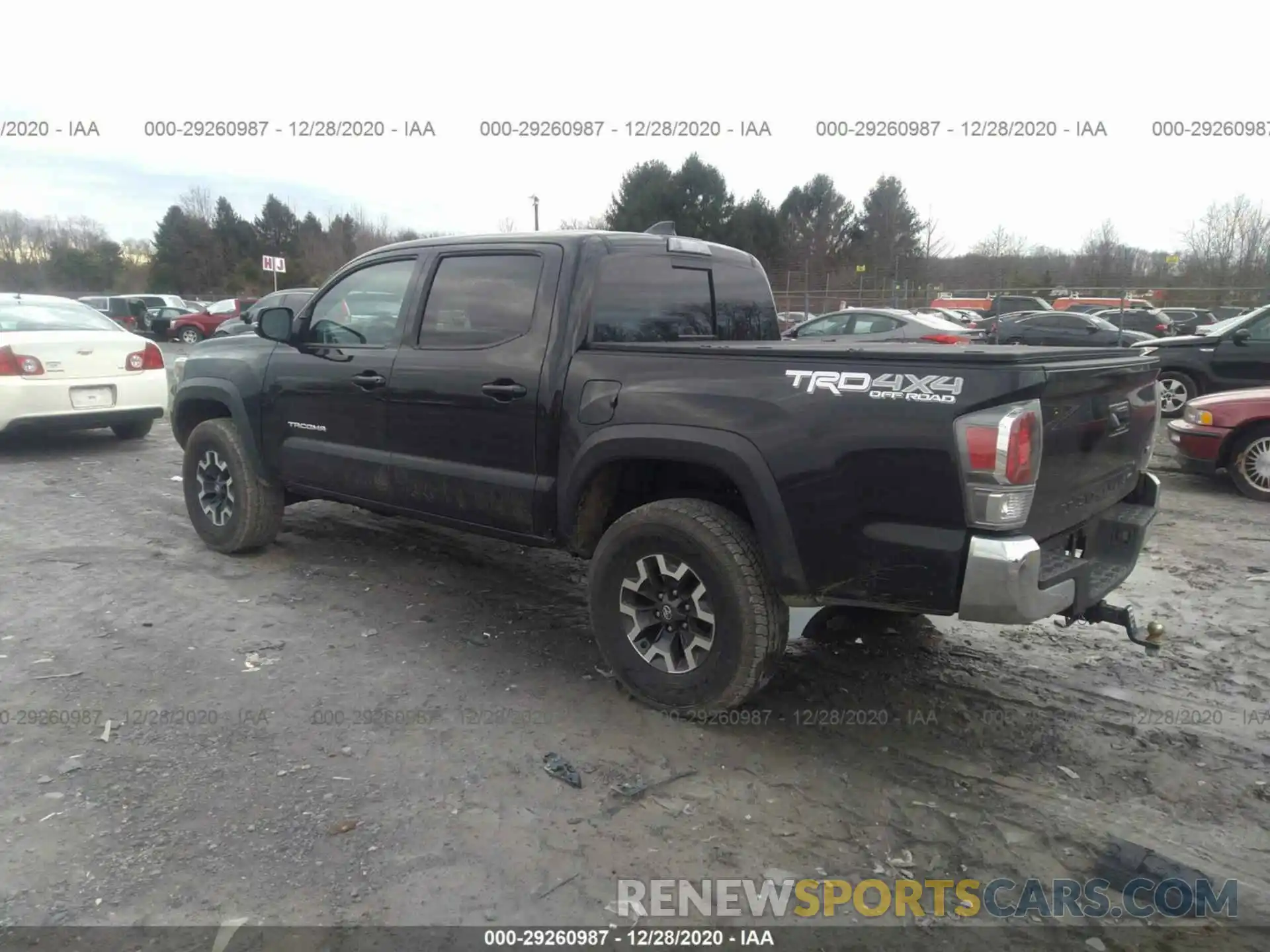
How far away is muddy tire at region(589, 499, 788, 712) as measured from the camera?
338cm

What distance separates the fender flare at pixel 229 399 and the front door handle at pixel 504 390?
2.04m

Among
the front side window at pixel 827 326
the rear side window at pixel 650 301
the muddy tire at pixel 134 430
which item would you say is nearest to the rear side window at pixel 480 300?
the rear side window at pixel 650 301

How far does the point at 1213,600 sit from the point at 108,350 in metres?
9.45

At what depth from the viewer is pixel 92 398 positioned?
8578 mm

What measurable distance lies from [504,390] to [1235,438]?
6883 mm

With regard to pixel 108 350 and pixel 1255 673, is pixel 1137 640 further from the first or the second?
pixel 108 350

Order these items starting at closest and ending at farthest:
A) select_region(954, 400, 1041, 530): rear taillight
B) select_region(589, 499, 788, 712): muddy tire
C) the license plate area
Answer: select_region(954, 400, 1041, 530): rear taillight, select_region(589, 499, 788, 712): muddy tire, the license plate area

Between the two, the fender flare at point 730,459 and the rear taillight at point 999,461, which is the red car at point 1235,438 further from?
the fender flare at point 730,459

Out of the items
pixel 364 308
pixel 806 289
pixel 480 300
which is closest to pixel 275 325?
pixel 364 308

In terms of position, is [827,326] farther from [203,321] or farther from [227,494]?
[203,321]

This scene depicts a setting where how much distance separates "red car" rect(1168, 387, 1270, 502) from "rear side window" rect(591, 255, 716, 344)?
5.61 metres

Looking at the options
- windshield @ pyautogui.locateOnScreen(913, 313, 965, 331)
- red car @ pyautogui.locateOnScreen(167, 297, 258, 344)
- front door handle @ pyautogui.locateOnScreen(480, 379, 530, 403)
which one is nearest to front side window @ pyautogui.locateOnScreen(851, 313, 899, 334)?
windshield @ pyautogui.locateOnScreen(913, 313, 965, 331)

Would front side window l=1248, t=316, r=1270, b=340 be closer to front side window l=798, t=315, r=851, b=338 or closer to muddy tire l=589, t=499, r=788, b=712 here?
front side window l=798, t=315, r=851, b=338

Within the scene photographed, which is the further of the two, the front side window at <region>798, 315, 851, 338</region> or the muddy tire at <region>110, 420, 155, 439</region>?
the front side window at <region>798, 315, 851, 338</region>
